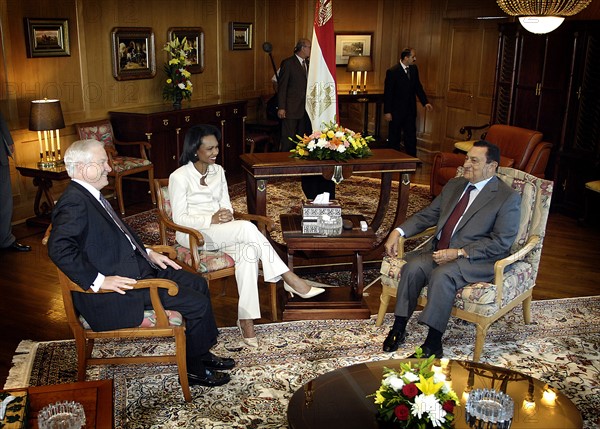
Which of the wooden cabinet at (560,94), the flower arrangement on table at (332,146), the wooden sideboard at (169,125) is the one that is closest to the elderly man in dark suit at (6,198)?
the wooden sideboard at (169,125)

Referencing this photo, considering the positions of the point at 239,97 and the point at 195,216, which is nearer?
the point at 195,216

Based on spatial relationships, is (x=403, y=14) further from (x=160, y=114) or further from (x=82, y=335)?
(x=82, y=335)

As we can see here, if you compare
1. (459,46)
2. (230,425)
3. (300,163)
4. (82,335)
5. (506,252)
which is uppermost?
(459,46)

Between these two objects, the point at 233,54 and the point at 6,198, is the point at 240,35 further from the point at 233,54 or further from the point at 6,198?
the point at 6,198

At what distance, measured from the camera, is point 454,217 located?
425 cm

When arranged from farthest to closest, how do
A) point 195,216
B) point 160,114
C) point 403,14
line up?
point 403,14 < point 160,114 < point 195,216

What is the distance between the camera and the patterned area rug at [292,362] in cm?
344

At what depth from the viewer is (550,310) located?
15.8ft

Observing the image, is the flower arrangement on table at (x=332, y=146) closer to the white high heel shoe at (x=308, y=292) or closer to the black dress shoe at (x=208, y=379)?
the white high heel shoe at (x=308, y=292)

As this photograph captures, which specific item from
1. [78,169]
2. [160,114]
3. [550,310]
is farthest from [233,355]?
[160,114]

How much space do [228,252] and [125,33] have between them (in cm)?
441

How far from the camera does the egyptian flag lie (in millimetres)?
5902

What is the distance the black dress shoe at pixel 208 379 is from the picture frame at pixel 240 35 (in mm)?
6949

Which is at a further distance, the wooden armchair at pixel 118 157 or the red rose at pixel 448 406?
the wooden armchair at pixel 118 157
